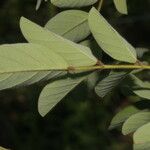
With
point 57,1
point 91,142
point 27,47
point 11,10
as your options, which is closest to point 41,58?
point 27,47

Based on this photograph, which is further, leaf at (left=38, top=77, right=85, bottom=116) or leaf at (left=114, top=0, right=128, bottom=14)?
leaf at (left=114, top=0, right=128, bottom=14)

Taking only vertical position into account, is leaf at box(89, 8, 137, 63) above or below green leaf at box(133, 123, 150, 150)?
above

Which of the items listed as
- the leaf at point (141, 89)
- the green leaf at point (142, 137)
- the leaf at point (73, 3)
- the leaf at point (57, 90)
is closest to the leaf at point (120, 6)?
the leaf at point (73, 3)

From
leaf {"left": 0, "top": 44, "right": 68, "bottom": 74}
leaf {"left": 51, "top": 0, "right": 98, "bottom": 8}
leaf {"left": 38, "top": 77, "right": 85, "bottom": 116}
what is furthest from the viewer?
leaf {"left": 51, "top": 0, "right": 98, "bottom": 8}

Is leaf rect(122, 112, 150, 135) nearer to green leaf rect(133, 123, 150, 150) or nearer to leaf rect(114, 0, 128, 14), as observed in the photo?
green leaf rect(133, 123, 150, 150)

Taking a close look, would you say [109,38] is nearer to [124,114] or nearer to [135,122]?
[135,122]

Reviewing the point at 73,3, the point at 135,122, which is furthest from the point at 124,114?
the point at 73,3

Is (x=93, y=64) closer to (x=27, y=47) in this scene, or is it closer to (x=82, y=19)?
(x=27, y=47)

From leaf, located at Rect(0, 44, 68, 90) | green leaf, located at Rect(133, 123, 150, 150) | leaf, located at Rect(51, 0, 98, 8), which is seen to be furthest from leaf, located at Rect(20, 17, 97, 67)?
leaf, located at Rect(51, 0, 98, 8)
